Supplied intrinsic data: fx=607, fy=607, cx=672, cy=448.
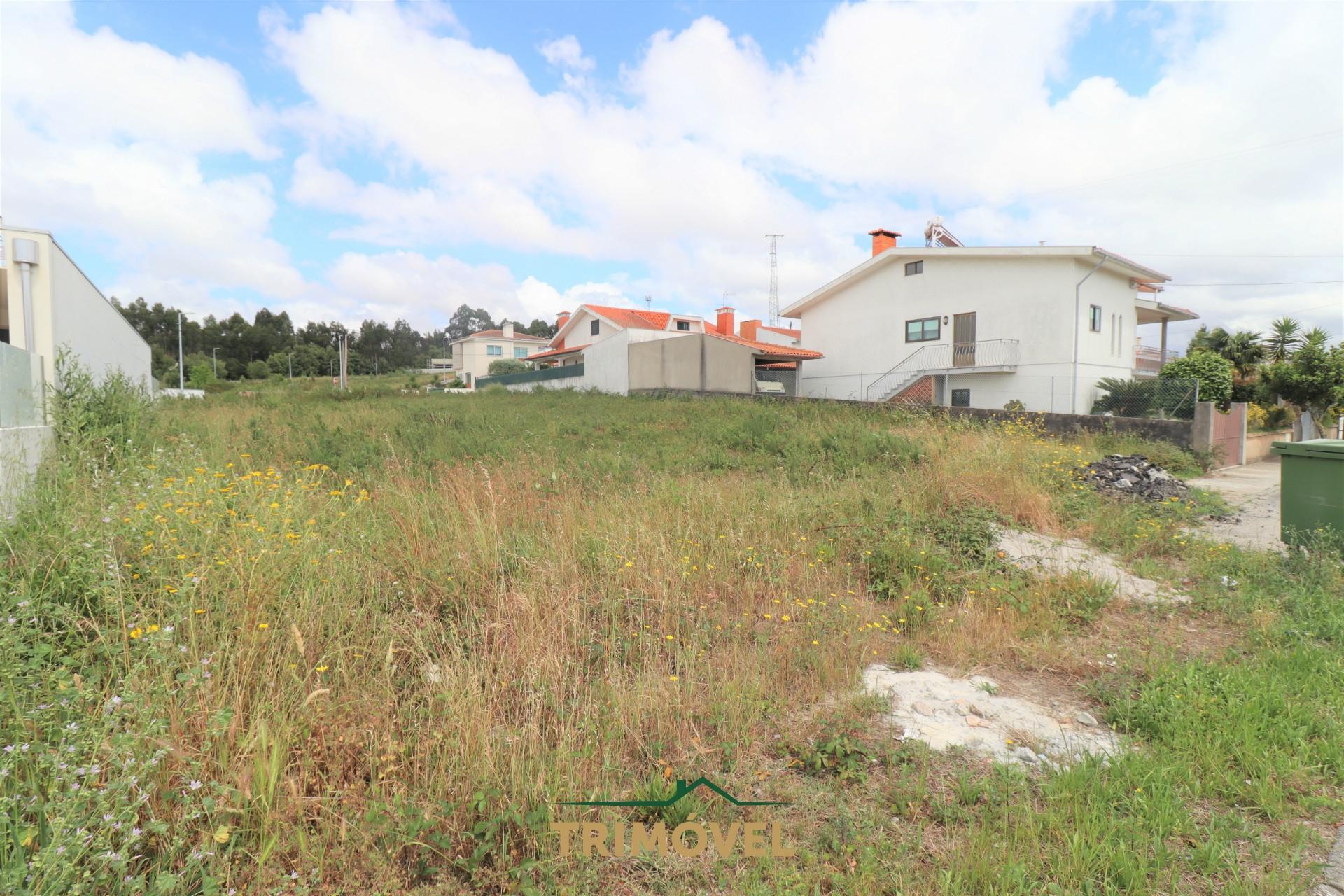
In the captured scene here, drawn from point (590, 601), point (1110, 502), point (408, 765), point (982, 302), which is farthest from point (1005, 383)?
point (408, 765)

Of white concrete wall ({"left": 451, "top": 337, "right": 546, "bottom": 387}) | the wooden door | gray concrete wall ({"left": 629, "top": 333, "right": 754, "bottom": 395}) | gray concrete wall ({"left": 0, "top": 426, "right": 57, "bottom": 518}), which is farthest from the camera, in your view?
white concrete wall ({"left": 451, "top": 337, "right": 546, "bottom": 387})

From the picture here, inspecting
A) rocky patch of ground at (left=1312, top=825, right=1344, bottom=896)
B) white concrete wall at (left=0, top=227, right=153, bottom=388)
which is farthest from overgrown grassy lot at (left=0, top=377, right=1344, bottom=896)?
white concrete wall at (left=0, top=227, right=153, bottom=388)

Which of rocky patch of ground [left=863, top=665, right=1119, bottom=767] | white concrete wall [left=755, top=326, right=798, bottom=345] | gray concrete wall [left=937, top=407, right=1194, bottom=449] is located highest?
white concrete wall [left=755, top=326, right=798, bottom=345]

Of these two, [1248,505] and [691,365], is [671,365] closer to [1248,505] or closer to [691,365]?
[691,365]

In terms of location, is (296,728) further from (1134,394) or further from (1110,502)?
(1134,394)

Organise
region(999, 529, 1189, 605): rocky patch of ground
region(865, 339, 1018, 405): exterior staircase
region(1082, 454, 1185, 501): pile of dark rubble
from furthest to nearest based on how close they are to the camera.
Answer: region(865, 339, 1018, 405): exterior staircase, region(1082, 454, 1185, 501): pile of dark rubble, region(999, 529, 1189, 605): rocky patch of ground

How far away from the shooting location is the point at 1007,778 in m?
2.51

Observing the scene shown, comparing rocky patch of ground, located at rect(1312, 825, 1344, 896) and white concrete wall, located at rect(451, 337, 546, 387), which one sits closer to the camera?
rocky patch of ground, located at rect(1312, 825, 1344, 896)

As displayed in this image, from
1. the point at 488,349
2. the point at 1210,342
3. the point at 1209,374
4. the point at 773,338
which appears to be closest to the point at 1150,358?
Answer: the point at 1210,342

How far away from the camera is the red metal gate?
1352cm

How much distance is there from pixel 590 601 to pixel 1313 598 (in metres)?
5.36

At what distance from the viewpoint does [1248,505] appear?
9.07m

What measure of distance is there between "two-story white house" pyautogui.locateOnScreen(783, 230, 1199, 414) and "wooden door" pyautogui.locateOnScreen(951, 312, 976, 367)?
0.11 ft

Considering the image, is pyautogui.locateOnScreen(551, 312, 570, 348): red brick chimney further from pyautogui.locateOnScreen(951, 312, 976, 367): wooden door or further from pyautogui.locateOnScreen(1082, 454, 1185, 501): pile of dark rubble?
pyautogui.locateOnScreen(1082, 454, 1185, 501): pile of dark rubble
